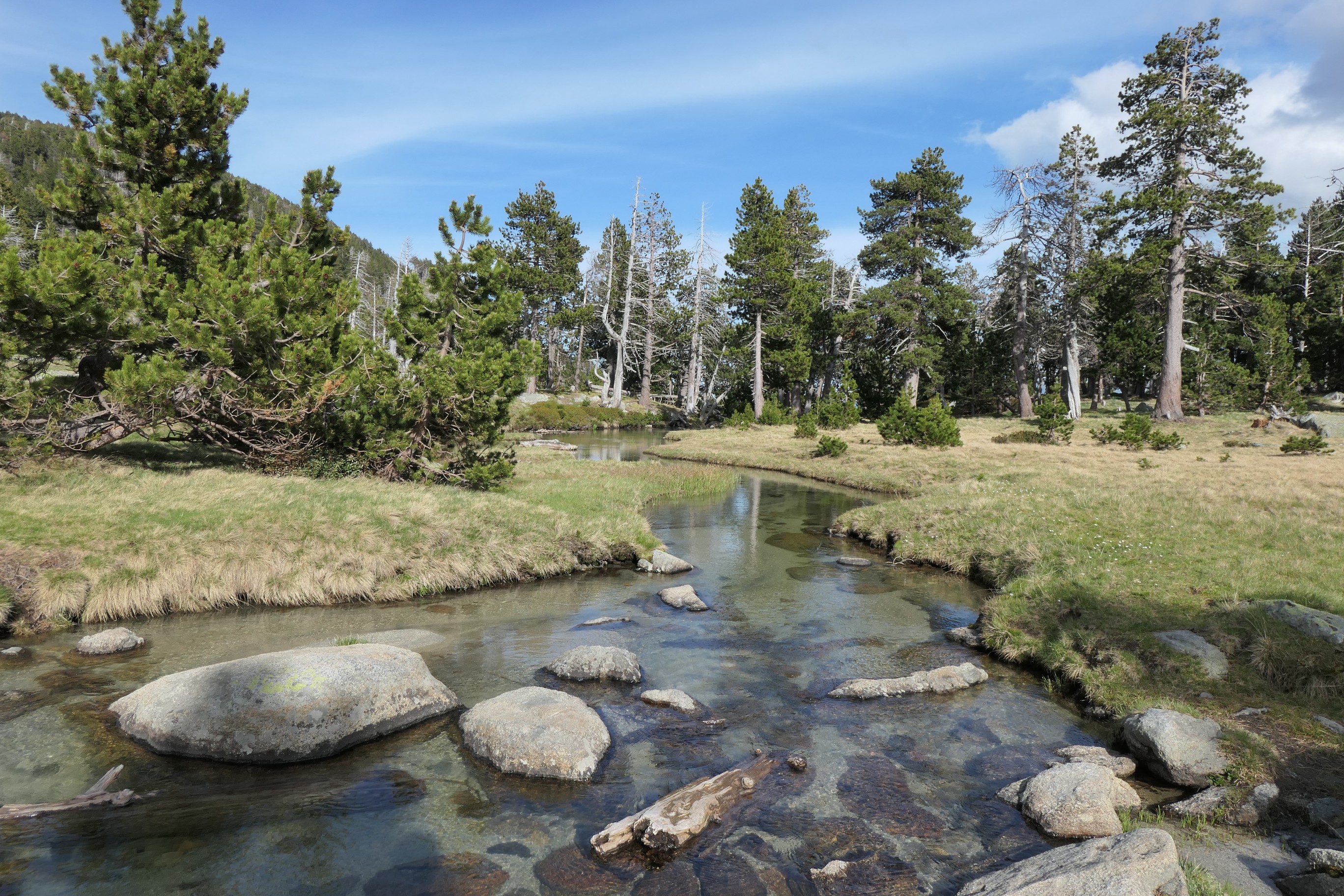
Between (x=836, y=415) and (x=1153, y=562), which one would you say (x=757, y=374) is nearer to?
(x=836, y=415)

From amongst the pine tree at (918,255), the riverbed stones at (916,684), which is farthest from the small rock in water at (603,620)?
the pine tree at (918,255)

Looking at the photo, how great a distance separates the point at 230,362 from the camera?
18203mm

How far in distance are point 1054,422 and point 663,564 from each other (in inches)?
1152

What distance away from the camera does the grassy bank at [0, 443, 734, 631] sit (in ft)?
43.3

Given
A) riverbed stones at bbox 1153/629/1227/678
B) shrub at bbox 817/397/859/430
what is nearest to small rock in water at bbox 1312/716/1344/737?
riverbed stones at bbox 1153/629/1227/678

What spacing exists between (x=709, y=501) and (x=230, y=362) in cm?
1872

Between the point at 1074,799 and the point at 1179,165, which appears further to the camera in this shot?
the point at 1179,165

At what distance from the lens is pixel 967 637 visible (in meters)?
14.0

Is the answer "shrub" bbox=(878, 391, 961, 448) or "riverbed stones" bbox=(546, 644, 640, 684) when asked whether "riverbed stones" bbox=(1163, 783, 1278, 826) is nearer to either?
"riverbed stones" bbox=(546, 644, 640, 684)

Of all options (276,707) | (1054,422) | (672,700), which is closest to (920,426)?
(1054,422)

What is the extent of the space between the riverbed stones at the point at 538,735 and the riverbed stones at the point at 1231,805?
660 centimetres

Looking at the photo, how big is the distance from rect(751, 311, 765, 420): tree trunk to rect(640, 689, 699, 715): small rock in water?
49075 millimetres

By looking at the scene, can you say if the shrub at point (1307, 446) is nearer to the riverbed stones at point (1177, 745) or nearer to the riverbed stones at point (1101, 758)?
the riverbed stones at point (1177, 745)

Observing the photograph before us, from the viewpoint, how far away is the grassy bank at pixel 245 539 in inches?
519
